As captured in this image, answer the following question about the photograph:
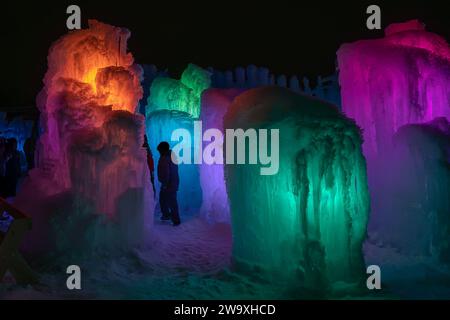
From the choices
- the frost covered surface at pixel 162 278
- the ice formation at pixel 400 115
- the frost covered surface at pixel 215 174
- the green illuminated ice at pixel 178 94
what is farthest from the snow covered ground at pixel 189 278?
the green illuminated ice at pixel 178 94

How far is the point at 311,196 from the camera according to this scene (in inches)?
246

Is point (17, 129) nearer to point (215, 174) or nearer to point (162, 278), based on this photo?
point (215, 174)

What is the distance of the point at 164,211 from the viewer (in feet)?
34.5

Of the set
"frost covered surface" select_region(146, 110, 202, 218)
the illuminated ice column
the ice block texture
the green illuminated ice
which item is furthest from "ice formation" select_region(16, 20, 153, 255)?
the ice block texture

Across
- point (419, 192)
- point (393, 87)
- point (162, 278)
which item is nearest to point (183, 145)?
point (393, 87)

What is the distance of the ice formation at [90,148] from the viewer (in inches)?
304

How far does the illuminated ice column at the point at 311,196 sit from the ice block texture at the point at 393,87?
3.84 metres

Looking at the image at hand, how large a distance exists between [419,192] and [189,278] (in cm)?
454

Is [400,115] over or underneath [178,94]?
underneath

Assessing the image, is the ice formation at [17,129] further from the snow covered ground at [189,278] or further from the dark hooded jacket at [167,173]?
the snow covered ground at [189,278]

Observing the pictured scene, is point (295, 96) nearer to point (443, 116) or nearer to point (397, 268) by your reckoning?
point (397, 268)

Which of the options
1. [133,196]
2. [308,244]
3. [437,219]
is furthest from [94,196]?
[437,219]

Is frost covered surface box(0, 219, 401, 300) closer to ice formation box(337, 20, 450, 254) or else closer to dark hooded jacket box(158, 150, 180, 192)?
ice formation box(337, 20, 450, 254)

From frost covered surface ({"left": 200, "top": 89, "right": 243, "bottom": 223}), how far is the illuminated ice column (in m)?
3.62
